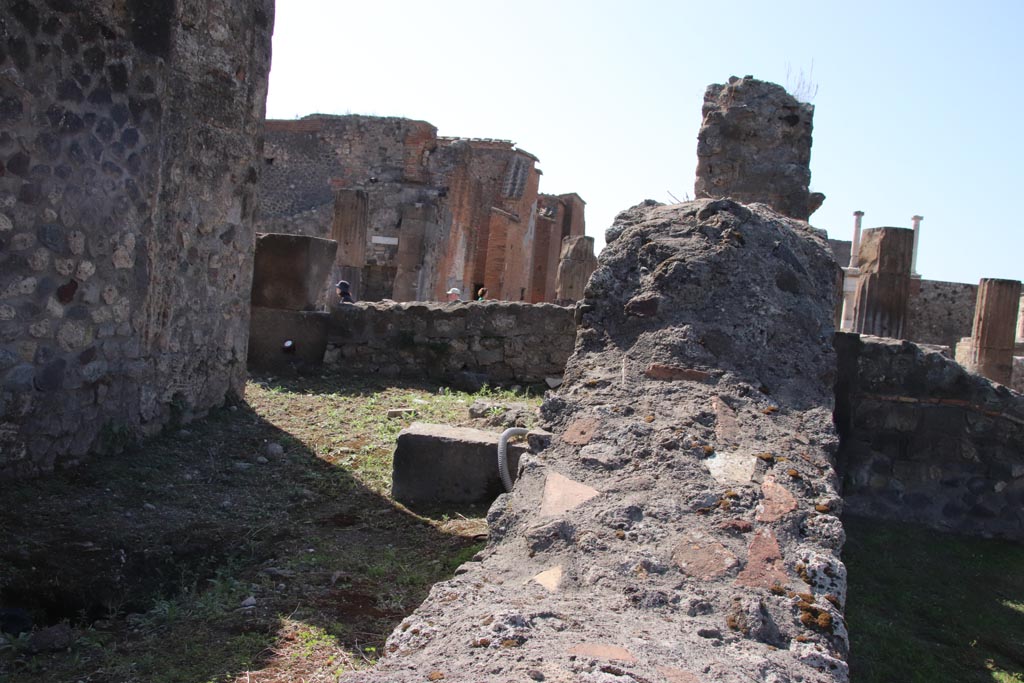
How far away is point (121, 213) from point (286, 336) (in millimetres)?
3788

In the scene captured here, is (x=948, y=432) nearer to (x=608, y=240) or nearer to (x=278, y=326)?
(x=608, y=240)

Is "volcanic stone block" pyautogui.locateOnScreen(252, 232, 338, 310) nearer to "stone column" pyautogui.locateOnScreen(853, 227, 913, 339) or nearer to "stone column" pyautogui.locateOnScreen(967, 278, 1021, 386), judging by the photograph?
"stone column" pyautogui.locateOnScreen(853, 227, 913, 339)

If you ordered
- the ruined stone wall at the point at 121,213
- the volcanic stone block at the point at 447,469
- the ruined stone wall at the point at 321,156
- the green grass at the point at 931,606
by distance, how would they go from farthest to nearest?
the ruined stone wall at the point at 321,156 < the volcanic stone block at the point at 447,469 < the ruined stone wall at the point at 121,213 < the green grass at the point at 931,606

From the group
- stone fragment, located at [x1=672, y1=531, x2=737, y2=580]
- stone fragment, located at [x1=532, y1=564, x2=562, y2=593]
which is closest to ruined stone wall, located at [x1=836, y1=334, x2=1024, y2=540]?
stone fragment, located at [x1=672, y1=531, x2=737, y2=580]

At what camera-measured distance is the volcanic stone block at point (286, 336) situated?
350 inches

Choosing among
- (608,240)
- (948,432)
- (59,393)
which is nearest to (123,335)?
(59,393)

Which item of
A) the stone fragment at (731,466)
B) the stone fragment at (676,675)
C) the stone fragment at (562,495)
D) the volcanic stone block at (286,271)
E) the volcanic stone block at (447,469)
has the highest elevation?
the volcanic stone block at (286,271)

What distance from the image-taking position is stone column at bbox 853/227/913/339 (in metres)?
10.0

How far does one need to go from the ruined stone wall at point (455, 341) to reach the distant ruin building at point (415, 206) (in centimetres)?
479

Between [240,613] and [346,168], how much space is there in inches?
892

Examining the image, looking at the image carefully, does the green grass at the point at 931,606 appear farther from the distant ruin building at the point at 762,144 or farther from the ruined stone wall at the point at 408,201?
the ruined stone wall at the point at 408,201

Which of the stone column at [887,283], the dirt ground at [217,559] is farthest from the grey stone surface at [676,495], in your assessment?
the stone column at [887,283]

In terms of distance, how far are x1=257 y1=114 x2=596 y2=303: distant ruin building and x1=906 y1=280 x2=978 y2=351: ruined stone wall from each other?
11657 millimetres

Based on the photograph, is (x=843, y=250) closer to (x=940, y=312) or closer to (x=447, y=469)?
(x=940, y=312)
